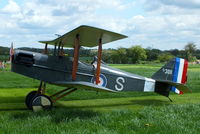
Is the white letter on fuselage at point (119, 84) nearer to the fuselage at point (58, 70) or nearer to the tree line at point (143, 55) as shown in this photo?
the fuselage at point (58, 70)

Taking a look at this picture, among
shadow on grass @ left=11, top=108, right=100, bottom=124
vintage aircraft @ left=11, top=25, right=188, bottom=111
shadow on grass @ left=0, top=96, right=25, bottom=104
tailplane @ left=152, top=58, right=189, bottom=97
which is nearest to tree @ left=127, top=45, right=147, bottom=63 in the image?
tailplane @ left=152, top=58, right=189, bottom=97

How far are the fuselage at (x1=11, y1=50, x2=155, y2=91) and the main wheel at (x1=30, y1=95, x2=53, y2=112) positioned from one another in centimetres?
61

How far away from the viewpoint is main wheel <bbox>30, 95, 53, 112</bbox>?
7421 mm

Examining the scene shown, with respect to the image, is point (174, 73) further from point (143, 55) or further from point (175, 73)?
point (143, 55)

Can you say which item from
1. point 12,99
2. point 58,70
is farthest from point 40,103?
point 12,99

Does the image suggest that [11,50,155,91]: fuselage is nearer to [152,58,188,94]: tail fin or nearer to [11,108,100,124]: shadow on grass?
[11,108,100,124]: shadow on grass

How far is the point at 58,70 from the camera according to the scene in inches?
316

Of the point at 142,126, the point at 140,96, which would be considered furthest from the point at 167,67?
the point at 142,126

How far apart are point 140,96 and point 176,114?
4677mm

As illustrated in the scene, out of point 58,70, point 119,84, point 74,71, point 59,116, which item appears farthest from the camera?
point 119,84

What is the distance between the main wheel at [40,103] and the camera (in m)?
7.42

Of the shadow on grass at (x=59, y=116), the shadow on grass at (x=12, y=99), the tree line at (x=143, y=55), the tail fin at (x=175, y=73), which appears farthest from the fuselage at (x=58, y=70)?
the tree line at (x=143, y=55)

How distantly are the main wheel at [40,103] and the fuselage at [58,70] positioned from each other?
0.61 m

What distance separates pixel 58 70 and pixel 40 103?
1.15m
